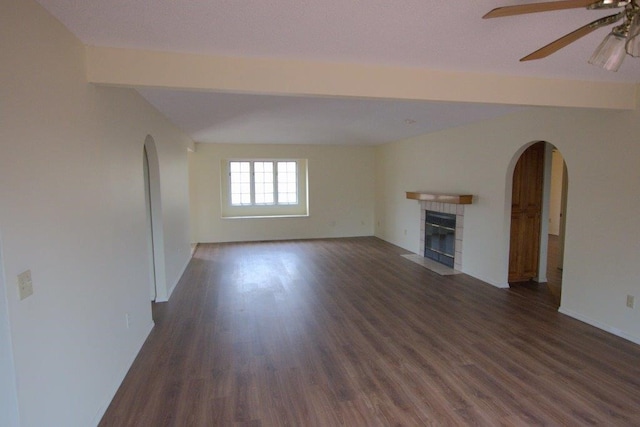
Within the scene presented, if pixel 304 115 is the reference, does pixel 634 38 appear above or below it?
below

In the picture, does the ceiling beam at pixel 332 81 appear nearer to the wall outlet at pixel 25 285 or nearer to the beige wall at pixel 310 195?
the wall outlet at pixel 25 285

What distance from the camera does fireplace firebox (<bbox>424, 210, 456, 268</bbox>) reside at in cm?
587

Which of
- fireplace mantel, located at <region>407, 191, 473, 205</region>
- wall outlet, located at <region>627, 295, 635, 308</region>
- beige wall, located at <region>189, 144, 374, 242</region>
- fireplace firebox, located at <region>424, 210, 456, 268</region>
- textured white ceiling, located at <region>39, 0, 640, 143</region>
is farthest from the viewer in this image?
beige wall, located at <region>189, 144, 374, 242</region>

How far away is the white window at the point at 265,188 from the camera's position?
8578 millimetres

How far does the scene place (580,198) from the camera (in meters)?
3.71

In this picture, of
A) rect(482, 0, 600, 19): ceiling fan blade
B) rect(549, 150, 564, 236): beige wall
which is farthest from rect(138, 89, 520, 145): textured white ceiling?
rect(549, 150, 564, 236): beige wall

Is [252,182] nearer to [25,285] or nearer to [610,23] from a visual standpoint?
[25,285]

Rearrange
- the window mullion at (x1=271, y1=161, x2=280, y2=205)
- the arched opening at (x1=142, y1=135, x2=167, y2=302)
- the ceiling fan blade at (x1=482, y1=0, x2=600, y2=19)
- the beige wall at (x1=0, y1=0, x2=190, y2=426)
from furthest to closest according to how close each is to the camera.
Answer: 1. the window mullion at (x1=271, y1=161, x2=280, y2=205)
2. the arched opening at (x1=142, y1=135, x2=167, y2=302)
3. the beige wall at (x1=0, y1=0, x2=190, y2=426)
4. the ceiling fan blade at (x1=482, y1=0, x2=600, y2=19)

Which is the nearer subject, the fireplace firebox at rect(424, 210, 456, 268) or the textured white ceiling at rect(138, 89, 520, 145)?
the textured white ceiling at rect(138, 89, 520, 145)

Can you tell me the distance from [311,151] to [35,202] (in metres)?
7.15

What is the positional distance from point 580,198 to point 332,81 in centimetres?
Result: 296

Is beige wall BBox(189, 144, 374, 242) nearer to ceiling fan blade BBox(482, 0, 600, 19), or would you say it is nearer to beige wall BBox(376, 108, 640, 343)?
beige wall BBox(376, 108, 640, 343)

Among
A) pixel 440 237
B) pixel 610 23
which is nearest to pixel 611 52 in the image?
pixel 610 23

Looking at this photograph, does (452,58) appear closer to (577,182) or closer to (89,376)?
(577,182)
